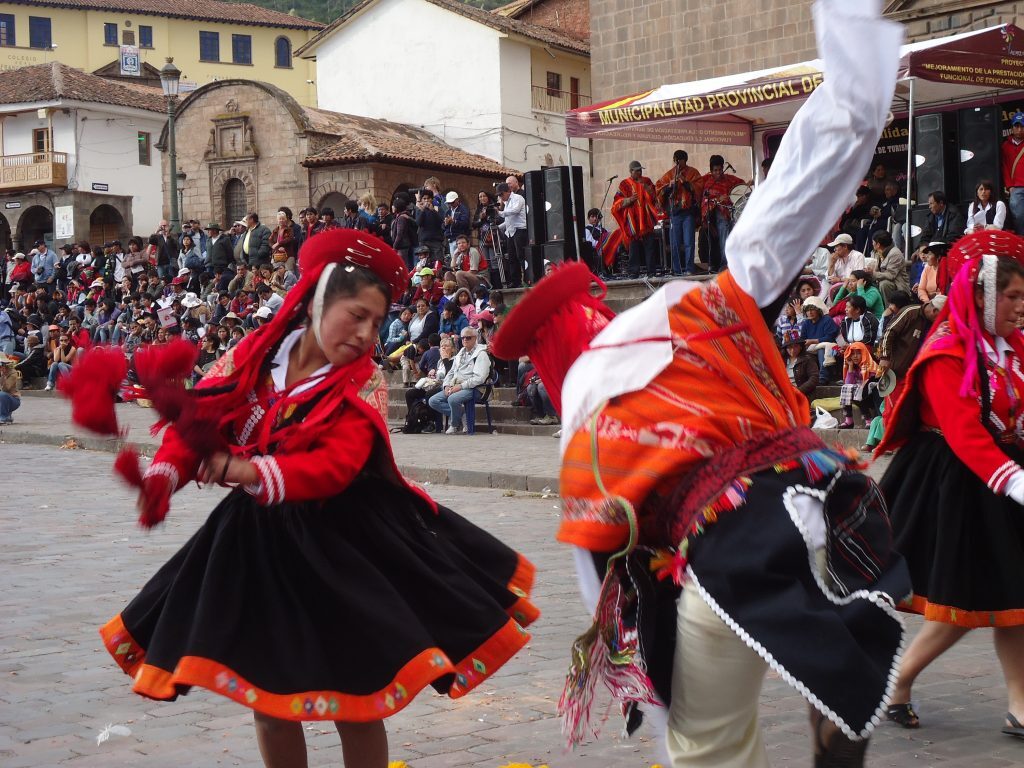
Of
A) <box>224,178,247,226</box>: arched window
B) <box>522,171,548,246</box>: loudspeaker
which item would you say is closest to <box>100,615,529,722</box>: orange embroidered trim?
<box>522,171,548,246</box>: loudspeaker

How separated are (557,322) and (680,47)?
84.1 ft

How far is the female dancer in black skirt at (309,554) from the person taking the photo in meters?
3.41

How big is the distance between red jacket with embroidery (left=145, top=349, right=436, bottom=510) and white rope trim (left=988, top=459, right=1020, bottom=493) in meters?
1.89

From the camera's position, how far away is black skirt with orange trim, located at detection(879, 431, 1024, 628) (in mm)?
4660

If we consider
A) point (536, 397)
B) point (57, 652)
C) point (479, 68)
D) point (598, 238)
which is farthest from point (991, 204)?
point (479, 68)

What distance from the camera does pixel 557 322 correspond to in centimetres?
293

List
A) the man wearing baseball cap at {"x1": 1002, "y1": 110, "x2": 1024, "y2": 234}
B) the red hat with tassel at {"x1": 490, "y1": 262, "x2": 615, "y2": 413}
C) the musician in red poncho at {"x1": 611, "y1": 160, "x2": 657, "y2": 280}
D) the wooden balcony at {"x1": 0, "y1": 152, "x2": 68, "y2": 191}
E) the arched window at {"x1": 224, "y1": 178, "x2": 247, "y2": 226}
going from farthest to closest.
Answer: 1. the wooden balcony at {"x1": 0, "y1": 152, "x2": 68, "y2": 191}
2. the arched window at {"x1": 224, "y1": 178, "x2": 247, "y2": 226}
3. the musician in red poncho at {"x1": 611, "y1": 160, "x2": 657, "y2": 280}
4. the man wearing baseball cap at {"x1": 1002, "y1": 110, "x2": 1024, "y2": 234}
5. the red hat with tassel at {"x1": 490, "y1": 262, "x2": 615, "y2": 413}

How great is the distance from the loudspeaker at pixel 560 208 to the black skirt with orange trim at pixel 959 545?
15.9 meters

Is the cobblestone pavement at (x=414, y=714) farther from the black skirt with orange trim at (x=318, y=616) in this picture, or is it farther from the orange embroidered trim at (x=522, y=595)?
the black skirt with orange trim at (x=318, y=616)

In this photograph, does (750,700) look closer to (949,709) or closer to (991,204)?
(949,709)

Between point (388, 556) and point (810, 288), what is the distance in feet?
43.4

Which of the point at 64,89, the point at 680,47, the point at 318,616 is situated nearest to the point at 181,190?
the point at 64,89

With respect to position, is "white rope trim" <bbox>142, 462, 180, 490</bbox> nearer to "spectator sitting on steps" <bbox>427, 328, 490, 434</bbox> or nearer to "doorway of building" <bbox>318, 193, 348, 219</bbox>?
"spectator sitting on steps" <bbox>427, 328, 490, 434</bbox>

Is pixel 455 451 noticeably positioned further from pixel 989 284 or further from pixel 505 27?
pixel 505 27
